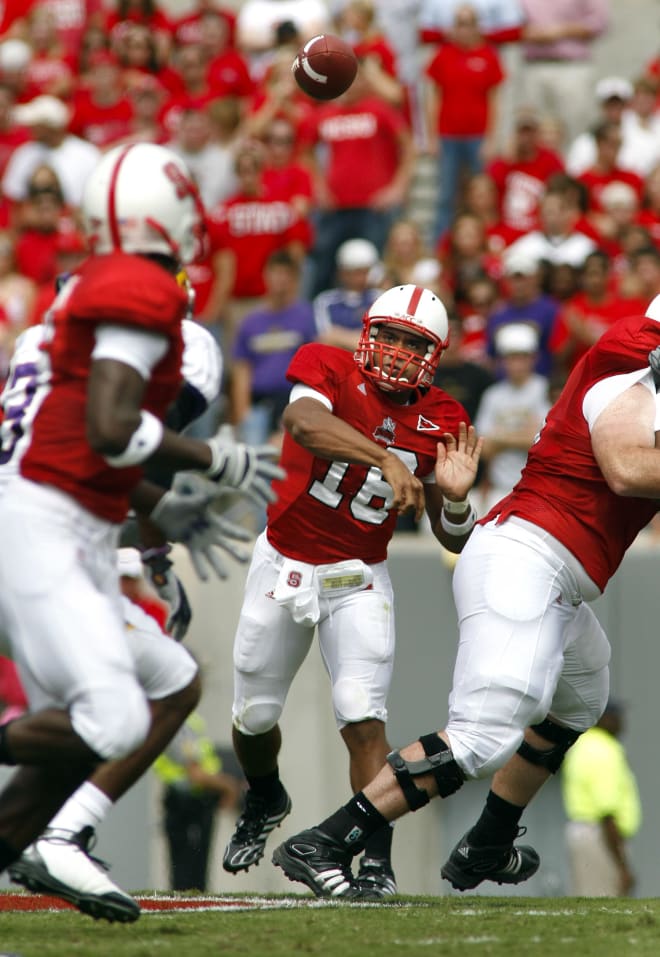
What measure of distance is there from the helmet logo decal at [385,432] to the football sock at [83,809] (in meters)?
1.63

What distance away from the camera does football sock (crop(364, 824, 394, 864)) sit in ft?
18.8

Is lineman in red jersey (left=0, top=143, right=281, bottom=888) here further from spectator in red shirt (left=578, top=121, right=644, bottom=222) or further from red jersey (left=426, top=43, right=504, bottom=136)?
red jersey (left=426, top=43, right=504, bottom=136)

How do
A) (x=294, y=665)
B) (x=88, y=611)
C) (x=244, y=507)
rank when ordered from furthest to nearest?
(x=294, y=665) → (x=244, y=507) → (x=88, y=611)

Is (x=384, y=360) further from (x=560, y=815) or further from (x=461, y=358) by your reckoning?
(x=560, y=815)

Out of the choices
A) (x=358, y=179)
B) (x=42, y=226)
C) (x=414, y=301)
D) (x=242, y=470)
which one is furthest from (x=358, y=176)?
(x=242, y=470)

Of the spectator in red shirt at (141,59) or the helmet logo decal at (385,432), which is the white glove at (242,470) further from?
the spectator in red shirt at (141,59)

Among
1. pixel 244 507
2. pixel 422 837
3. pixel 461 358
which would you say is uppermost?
pixel 244 507

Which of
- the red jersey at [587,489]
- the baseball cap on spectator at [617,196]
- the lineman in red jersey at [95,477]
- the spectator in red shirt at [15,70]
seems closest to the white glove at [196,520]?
the lineman in red jersey at [95,477]

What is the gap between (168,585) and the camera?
5.55 metres

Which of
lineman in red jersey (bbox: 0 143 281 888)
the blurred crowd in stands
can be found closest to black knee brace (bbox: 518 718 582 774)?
lineman in red jersey (bbox: 0 143 281 888)

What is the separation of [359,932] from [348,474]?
5.38 ft

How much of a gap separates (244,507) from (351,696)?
1.02 meters

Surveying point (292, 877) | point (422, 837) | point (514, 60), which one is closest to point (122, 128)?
point (514, 60)

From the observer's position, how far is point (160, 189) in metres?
4.40
